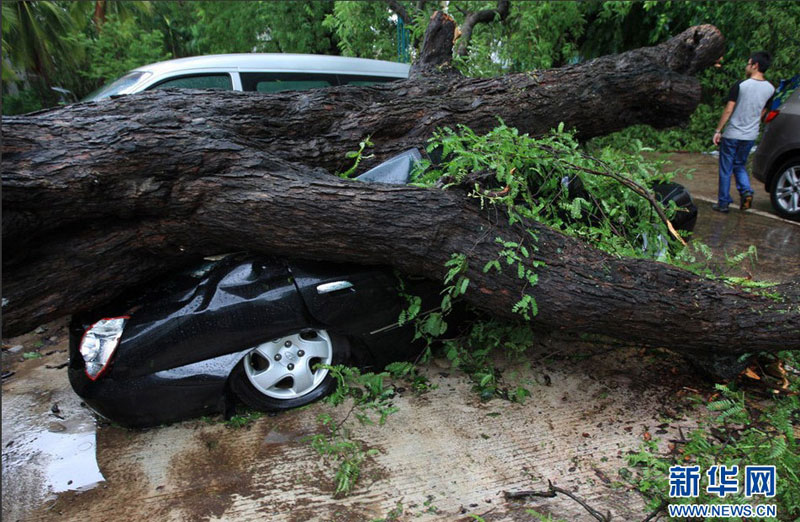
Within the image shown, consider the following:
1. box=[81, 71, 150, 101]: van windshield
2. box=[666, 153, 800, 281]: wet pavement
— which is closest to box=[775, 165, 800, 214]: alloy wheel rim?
box=[666, 153, 800, 281]: wet pavement

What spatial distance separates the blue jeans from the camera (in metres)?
6.79

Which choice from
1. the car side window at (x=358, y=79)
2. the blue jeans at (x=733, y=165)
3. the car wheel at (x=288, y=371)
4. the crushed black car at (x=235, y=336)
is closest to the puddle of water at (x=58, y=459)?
the crushed black car at (x=235, y=336)

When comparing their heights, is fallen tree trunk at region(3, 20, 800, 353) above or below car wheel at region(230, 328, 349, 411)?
above

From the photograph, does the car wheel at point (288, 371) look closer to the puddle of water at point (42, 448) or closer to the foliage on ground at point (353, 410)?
the foliage on ground at point (353, 410)

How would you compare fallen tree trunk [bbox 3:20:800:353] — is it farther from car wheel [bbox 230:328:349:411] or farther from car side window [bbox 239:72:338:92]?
car side window [bbox 239:72:338:92]

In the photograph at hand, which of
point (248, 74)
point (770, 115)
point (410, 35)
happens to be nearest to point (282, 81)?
point (248, 74)

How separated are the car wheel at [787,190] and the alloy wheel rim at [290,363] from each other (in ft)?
19.9

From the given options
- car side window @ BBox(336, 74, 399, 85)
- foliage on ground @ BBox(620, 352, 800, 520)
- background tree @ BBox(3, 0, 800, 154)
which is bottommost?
foliage on ground @ BBox(620, 352, 800, 520)

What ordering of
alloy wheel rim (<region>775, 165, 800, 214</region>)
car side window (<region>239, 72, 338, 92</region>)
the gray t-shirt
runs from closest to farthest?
car side window (<region>239, 72, 338, 92</region>)
alloy wheel rim (<region>775, 165, 800, 214</region>)
the gray t-shirt

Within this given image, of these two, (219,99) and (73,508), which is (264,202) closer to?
(219,99)

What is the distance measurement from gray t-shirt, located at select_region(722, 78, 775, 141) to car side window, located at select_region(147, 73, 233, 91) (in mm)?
5977

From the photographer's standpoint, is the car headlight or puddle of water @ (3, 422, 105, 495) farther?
the car headlight

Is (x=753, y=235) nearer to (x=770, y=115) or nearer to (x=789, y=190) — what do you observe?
(x=789, y=190)

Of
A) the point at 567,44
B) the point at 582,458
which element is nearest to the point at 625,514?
the point at 582,458
